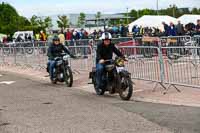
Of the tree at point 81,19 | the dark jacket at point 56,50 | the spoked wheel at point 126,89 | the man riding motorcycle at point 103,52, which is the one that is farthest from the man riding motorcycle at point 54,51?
→ the tree at point 81,19

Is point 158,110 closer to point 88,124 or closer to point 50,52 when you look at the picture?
point 88,124

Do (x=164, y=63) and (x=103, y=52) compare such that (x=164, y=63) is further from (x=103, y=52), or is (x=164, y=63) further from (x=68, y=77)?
(x=68, y=77)

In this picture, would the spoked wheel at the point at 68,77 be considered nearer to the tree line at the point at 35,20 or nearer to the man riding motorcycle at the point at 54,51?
the man riding motorcycle at the point at 54,51

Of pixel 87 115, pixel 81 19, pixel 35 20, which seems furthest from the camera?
pixel 81 19

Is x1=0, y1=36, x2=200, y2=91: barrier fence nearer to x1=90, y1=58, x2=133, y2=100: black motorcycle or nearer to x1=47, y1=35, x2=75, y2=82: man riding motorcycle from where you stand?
x1=90, y1=58, x2=133, y2=100: black motorcycle

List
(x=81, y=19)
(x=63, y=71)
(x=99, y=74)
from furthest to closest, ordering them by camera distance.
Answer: (x=81, y=19) < (x=63, y=71) < (x=99, y=74)

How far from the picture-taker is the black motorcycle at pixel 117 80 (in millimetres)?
12602

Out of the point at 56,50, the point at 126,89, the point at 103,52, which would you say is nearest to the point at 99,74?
the point at 103,52

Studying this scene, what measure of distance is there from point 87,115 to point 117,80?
2.63 m

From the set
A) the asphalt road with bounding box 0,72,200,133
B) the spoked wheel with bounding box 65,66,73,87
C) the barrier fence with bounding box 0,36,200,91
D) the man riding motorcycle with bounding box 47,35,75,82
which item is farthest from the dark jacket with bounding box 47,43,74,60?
the asphalt road with bounding box 0,72,200,133

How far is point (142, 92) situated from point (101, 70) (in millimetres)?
1227

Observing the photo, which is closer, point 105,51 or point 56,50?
point 105,51

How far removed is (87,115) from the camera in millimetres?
10625

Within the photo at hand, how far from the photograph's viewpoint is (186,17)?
161ft
